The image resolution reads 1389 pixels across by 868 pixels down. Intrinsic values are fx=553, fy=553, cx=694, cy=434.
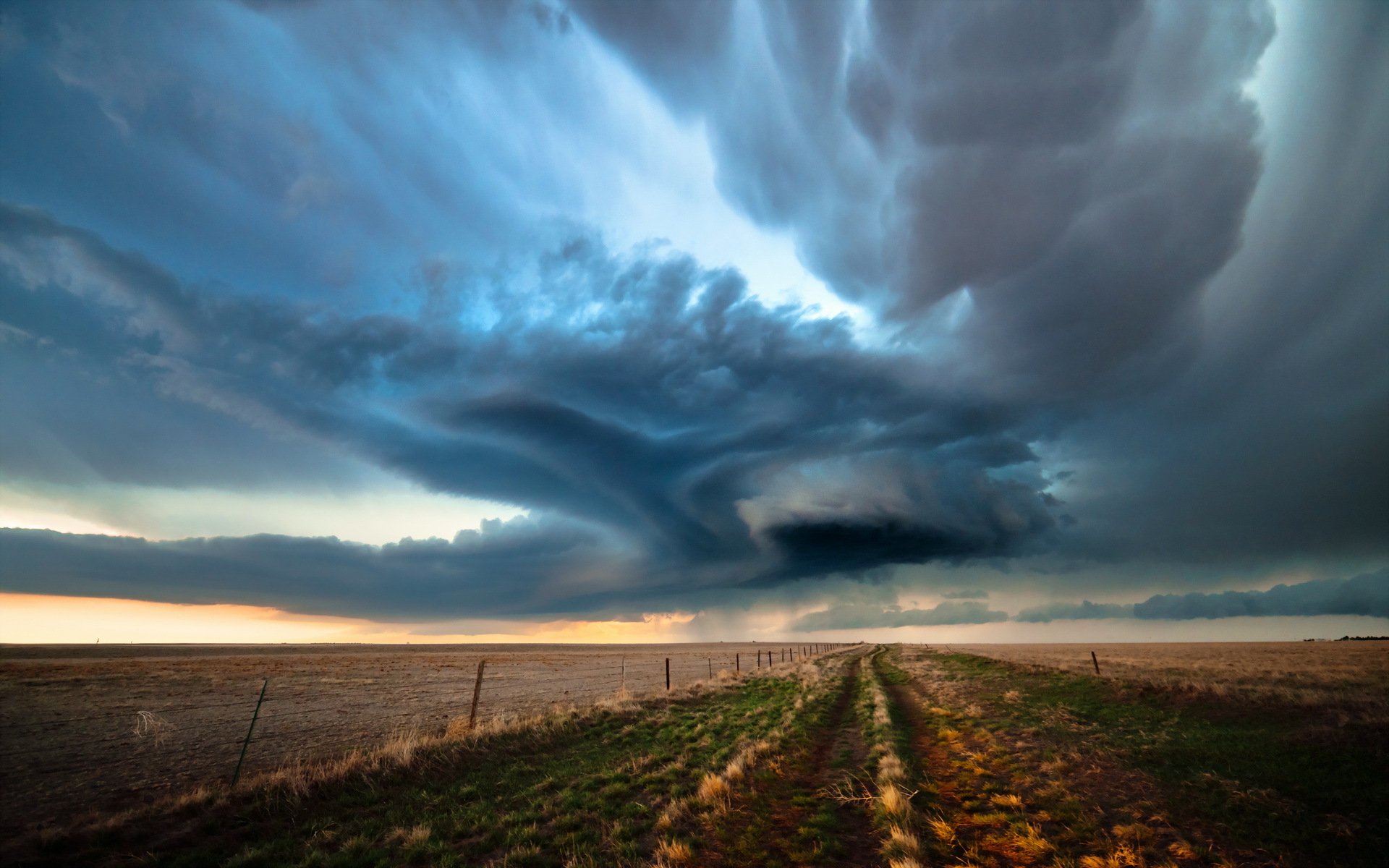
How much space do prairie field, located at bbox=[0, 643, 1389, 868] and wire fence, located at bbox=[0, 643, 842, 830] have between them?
0.75m

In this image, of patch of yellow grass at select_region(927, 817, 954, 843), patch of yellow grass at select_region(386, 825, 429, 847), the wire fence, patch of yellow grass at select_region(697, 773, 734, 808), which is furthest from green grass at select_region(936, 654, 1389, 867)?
the wire fence

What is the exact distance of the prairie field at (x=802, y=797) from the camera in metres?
9.10

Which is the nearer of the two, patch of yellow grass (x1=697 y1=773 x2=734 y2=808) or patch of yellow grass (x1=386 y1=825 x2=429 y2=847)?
patch of yellow grass (x1=386 y1=825 x2=429 y2=847)

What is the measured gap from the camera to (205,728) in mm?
21859

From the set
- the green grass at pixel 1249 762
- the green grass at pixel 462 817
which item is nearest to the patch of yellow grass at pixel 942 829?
the green grass at pixel 1249 762

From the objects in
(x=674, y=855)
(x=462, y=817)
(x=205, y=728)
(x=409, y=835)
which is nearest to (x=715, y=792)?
(x=674, y=855)

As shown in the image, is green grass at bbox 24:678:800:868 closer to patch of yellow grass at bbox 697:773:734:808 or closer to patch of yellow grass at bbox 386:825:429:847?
patch of yellow grass at bbox 386:825:429:847

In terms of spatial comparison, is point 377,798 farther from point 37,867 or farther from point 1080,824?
point 1080,824

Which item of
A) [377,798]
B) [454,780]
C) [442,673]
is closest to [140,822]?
[377,798]

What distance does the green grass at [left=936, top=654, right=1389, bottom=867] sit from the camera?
31.3 feet

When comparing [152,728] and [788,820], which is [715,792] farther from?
[152,728]

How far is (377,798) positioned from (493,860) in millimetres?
4917

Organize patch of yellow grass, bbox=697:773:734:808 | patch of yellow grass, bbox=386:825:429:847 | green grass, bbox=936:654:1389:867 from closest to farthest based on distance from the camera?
green grass, bbox=936:654:1389:867 < patch of yellow grass, bbox=386:825:429:847 < patch of yellow grass, bbox=697:773:734:808

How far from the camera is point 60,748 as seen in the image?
686 inches
